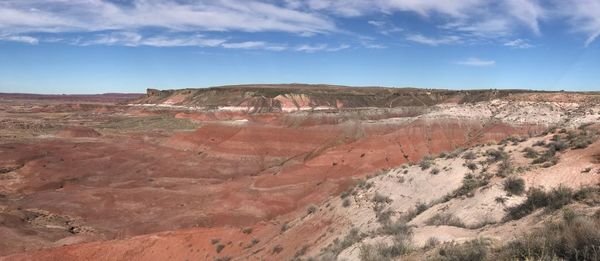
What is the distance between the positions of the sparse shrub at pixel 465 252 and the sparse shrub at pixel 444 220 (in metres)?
3.04

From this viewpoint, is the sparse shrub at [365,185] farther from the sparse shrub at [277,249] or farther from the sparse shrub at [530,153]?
the sparse shrub at [530,153]

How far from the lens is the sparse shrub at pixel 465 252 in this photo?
673 cm

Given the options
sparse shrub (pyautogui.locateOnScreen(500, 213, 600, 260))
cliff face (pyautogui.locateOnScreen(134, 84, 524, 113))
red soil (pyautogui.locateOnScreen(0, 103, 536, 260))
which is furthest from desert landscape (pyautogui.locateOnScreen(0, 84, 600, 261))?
cliff face (pyautogui.locateOnScreen(134, 84, 524, 113))

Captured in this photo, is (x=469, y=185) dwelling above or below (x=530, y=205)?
below

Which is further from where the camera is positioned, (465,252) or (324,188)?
(324,188)

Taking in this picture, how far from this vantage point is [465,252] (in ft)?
22.8

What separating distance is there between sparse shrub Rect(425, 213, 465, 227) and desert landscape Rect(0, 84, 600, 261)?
8cm

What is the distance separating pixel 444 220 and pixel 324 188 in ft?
66.1

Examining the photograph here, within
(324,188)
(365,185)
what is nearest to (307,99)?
(324,188)

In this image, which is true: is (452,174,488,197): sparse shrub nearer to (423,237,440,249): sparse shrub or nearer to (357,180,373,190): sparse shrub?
(423,237,440,249): sparse shrub

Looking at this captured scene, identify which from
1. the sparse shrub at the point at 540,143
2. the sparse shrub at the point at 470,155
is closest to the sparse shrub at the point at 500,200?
the sparse shrub at the point at 470,155

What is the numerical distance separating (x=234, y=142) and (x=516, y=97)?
105 feet

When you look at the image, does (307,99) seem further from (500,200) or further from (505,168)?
(500,200)

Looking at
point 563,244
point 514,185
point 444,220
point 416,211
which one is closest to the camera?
point 563,244
